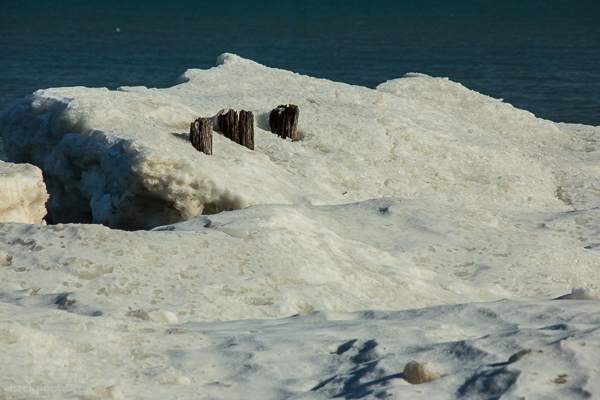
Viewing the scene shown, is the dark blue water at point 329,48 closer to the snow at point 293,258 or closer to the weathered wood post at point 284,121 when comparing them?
the snow at point 293,258

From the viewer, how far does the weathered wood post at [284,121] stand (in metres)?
9.72

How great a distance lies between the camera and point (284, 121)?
978cm

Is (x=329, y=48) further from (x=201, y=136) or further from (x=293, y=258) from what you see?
(x=293, y=258)

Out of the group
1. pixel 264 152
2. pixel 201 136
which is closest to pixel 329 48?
pixel 264 152

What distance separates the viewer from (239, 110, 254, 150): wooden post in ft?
28.5

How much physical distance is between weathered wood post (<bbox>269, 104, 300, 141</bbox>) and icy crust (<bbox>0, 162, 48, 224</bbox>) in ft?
14.8

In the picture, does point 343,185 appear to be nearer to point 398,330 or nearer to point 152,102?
point 152,102

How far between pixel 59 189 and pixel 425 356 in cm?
673

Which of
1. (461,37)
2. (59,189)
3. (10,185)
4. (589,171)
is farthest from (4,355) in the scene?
(461,37)

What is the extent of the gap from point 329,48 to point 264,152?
1409 inches

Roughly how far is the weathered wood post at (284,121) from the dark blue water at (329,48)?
15.6 metres

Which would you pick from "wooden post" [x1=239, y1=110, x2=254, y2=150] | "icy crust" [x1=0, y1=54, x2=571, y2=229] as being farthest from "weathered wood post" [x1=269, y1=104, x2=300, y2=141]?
"wooden post" [x1=239, y1=110, x2=254, y2=150]

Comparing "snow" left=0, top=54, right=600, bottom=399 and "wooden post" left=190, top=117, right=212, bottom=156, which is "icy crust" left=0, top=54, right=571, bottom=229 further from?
"wooden post" left=190, top=117, right=212, bottom=156

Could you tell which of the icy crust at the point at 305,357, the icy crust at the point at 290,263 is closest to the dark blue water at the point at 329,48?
the icy crust at the point at 290,263
